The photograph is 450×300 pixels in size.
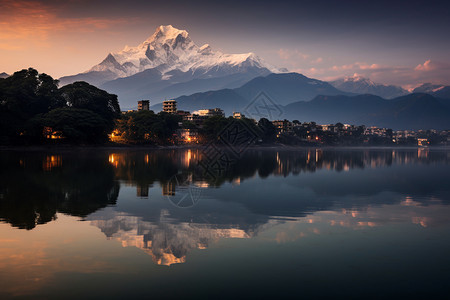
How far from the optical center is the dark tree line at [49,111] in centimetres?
8156

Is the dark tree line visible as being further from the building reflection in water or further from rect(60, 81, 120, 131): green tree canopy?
the building reflection in water

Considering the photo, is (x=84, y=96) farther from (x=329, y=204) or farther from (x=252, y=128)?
(x=329, y=204)

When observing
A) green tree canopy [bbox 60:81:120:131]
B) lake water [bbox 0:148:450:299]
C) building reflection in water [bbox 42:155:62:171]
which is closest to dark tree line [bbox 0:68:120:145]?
green tree canopy [bbox 60:81:120:131]

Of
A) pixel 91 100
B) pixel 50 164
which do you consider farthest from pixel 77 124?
pixel 50 164

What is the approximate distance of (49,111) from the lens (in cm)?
8638

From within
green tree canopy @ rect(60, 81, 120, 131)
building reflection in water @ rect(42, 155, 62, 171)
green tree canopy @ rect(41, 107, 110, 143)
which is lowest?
building reflection in water @ rect(42, 155, 62, 171)

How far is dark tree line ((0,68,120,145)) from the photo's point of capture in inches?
3211

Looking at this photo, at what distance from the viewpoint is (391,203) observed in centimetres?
2359

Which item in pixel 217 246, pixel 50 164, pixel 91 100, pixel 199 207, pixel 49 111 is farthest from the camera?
pixel 91 100

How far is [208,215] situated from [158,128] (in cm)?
10009

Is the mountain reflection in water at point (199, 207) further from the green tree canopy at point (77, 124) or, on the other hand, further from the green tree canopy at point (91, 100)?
the green tree canopy at point (91, 100)

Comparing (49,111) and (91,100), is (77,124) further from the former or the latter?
(91,100)

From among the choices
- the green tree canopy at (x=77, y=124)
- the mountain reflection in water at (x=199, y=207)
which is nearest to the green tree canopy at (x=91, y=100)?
the green tree canopy at (x=77, y=124)

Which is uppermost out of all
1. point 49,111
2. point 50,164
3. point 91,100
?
point 91,100
